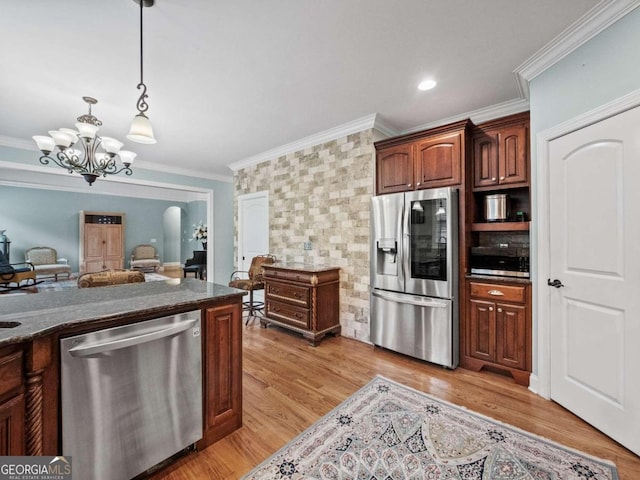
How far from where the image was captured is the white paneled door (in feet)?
5.57

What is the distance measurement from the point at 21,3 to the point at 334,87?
7.10 ft

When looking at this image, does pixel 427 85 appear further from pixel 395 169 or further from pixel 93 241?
pixel 93 241

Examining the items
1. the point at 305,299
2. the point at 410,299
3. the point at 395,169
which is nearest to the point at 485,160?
the point at 395,169

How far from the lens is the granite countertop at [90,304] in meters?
1.15

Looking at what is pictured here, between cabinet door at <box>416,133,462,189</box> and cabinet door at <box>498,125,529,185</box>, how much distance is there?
0.38 metres

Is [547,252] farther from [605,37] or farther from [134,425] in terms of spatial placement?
[134,425]

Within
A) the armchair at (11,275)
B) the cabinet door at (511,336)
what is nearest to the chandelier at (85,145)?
the cabinet door at (511,336)

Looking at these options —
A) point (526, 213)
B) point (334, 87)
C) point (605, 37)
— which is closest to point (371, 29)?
point (334, 87)

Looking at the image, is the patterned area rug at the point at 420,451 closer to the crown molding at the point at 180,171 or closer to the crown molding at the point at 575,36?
the crown molding at the point at 575,36

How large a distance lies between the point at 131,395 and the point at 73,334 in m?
0.43

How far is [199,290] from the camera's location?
188 cm

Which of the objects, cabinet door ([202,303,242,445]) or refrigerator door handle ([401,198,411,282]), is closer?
cabinet door ([202,303,242,445])

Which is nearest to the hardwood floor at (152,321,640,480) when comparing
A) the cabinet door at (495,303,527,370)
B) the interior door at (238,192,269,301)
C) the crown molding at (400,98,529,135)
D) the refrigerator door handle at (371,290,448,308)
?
the cabinet door at (495,303,527,370)
